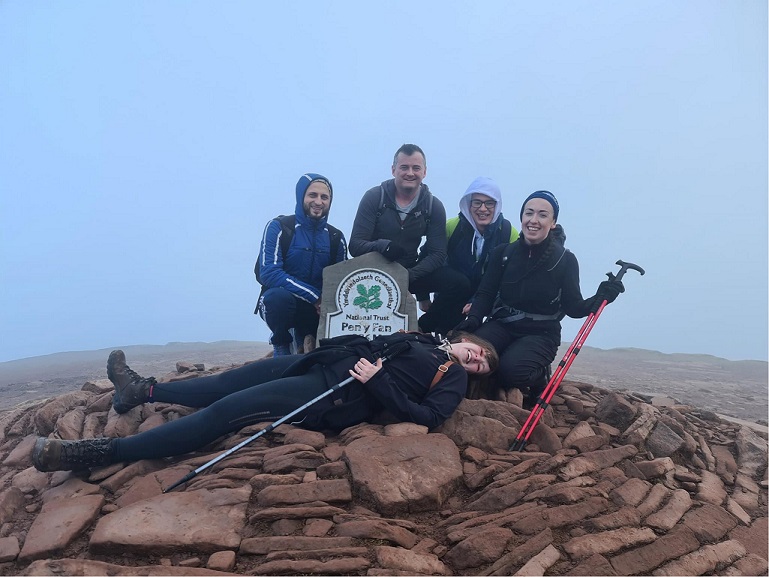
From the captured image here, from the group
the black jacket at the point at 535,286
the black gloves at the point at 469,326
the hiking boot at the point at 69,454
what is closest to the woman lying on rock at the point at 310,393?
the hiking boot at the point at 69,454

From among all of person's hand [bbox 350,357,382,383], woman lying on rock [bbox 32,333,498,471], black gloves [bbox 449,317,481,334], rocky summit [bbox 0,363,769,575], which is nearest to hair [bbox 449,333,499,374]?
woman lying on rock [bbox 32,333,498,471]

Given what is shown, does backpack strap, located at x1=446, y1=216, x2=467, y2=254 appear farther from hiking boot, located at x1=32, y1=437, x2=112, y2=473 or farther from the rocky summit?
hiking boot, located at x1=32, y1=437, x2=112, y2=473

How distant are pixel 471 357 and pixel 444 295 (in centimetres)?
235

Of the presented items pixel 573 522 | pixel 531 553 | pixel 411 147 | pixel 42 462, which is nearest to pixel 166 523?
pixel 42 462

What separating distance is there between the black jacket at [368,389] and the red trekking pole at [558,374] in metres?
0.64

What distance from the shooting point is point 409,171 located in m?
7.12

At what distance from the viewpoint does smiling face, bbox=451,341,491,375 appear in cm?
525

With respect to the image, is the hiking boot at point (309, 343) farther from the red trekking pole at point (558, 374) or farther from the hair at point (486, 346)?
the red trekking pole at point (558, 374)

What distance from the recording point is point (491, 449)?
4.69 metres

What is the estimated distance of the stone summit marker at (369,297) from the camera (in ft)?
23.1

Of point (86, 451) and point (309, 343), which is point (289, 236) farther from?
point (86, 451)

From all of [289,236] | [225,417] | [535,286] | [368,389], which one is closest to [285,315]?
[289,236]

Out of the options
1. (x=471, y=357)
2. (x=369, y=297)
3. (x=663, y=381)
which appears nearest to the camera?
(x=471, y=357)

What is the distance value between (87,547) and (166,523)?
0.53 m
